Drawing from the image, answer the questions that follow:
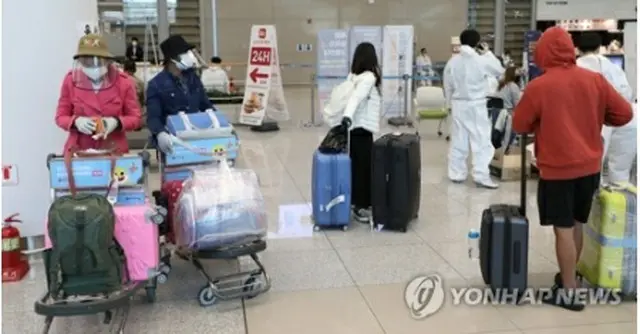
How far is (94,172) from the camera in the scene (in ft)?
10.9

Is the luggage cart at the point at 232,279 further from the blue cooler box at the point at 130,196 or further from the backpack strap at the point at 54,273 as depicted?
the backpack strap at the point at 54,273

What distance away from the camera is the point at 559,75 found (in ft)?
11.0

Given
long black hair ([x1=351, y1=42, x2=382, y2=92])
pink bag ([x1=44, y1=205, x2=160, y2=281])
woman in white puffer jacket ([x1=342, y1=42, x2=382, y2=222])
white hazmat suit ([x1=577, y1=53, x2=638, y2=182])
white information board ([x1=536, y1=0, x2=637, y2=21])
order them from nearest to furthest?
1. pink bag ([x1=44, y1=205, x2=160, y2=281])
2. woman in white puffer jacket ([x1=342, y1=42, x2=382, y2=222])
3. long black hair ([x1=351, y1=42, x2=382, y2=92])
4. white hazmat suit ([x1=577, y1=53, x2=638, y2=182])
5. white information board ([x1=536, y1=0, x2=637, y2=21])

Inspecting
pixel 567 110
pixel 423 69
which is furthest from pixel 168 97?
pixel 423 69

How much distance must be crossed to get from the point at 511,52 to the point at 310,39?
6440 mm

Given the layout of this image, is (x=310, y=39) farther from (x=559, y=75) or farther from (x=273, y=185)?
(x=559, y=75)

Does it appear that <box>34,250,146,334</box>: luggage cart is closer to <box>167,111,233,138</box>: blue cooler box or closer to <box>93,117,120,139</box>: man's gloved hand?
<box>93,117,120,139</box>: man's gloved hand

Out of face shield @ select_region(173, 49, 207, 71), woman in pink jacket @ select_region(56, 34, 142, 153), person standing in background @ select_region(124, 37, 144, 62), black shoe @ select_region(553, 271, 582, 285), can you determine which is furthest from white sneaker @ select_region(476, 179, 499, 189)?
person standing in background @ select_region(124, 37, 144, 62)

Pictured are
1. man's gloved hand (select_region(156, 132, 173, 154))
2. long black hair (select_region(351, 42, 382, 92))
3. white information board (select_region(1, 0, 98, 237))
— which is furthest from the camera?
long black hair (select_region(351, 42, 382, 92))

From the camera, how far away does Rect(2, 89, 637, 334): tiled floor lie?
333 cm

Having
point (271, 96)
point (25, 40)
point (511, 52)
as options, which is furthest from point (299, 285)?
point (511, 52)

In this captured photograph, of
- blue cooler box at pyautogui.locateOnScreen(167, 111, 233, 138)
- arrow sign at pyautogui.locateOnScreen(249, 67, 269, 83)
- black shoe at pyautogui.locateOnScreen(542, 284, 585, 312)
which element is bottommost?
black shoe at pyautogui.locateOnScreen(542, 284, 585, 312)

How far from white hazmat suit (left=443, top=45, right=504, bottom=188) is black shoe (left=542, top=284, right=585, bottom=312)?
2885mm

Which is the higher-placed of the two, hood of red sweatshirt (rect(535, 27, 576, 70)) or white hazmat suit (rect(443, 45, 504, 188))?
hood of red sweatshirt (rect(535, 27, 576, 70))
